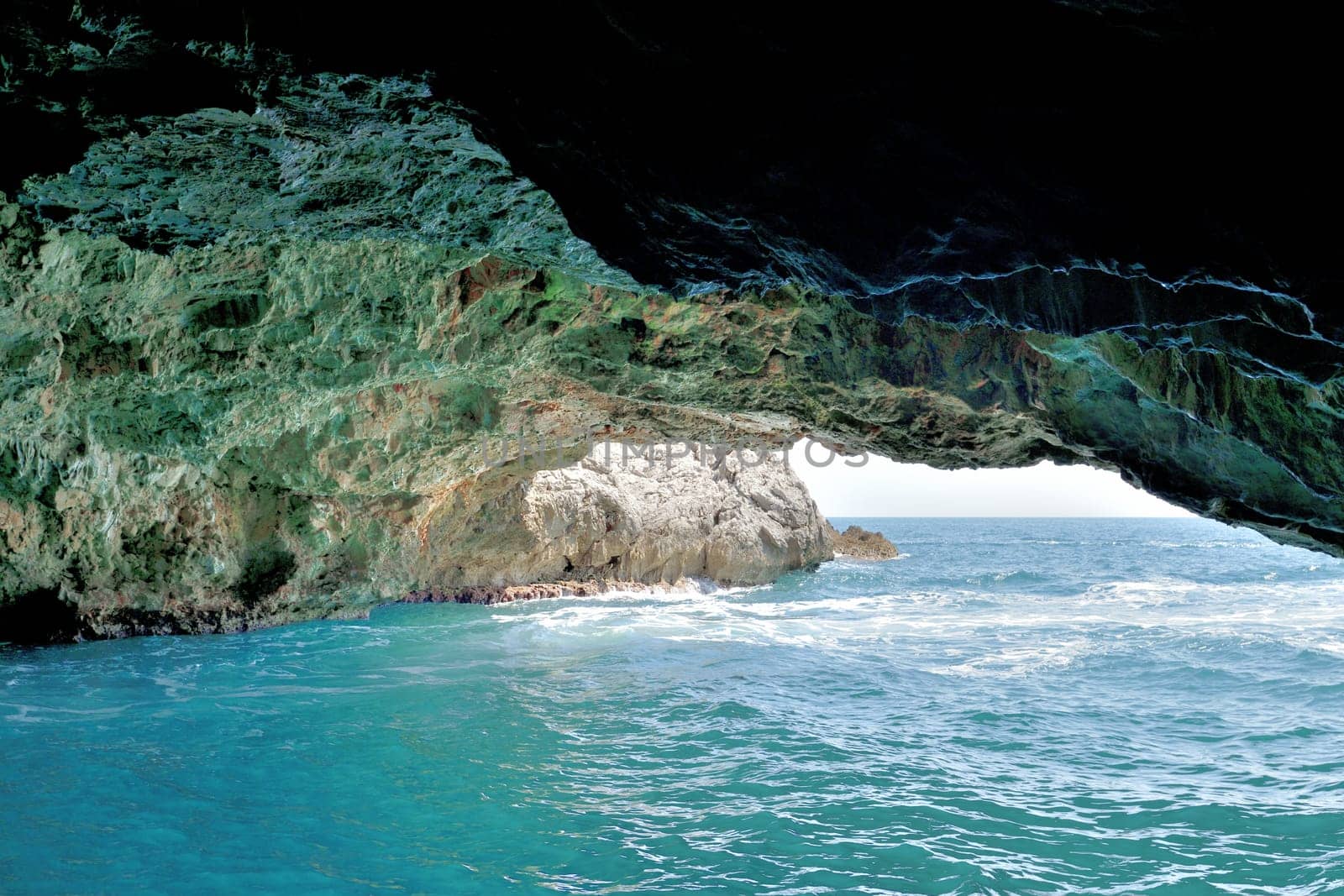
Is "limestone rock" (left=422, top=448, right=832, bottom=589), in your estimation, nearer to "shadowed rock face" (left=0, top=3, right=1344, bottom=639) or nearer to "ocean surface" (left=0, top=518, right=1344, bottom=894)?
"ocean surface" (left=0, top=518, right=1344, bottom=894)

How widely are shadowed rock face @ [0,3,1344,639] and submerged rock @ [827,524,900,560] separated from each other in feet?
115

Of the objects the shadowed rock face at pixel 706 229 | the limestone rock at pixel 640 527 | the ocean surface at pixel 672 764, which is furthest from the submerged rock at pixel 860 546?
the shadowed rock face at pixel 706 229

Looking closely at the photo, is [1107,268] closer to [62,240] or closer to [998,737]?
[998,737]

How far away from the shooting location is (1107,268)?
3.26 metres

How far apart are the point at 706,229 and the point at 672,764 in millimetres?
5703

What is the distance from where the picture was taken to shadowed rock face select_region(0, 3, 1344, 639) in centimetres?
267

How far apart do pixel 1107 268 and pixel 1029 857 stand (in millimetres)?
4514

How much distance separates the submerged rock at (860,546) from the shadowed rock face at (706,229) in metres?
35.0

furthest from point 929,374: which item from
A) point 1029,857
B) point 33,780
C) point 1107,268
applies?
point 33,780

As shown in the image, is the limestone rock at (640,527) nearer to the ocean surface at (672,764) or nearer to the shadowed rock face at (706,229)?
the ocean surface at (672,764)

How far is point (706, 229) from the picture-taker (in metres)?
3.77

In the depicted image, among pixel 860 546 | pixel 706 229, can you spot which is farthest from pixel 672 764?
pixel 860 546

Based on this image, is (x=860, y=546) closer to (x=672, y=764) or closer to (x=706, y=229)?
(x=672, y=764)

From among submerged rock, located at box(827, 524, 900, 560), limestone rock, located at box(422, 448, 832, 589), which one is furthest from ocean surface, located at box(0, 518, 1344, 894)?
submerged rock, located at box(827, 524, 900, 560)
